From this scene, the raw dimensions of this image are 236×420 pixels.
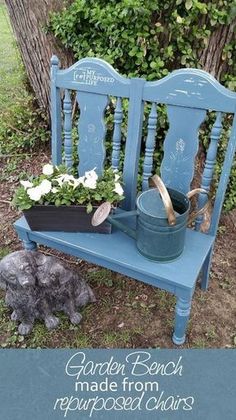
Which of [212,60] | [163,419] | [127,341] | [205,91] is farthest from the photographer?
[212,60]

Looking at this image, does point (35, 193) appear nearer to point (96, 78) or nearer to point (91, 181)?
point (91, 181)

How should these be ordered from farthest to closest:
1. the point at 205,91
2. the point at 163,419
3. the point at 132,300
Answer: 1. the point at 132,300
2. the point at 205,91
3. the point at 163,419

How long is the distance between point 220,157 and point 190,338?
142 centimetres

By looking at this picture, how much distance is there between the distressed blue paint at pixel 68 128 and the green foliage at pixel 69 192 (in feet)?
1.00

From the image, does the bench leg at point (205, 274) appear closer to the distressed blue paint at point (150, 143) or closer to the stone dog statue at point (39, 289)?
the distressed blue paint at point (150, 143)

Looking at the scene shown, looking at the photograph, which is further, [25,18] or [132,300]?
[25,18]

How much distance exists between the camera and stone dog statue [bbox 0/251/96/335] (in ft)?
6.95

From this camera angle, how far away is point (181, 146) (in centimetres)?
211

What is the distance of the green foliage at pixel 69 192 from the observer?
6.98 feet

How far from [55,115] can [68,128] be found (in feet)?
0.35

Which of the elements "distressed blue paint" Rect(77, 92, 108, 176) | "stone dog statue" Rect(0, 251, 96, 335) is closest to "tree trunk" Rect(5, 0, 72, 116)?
"distressed blue paint" Rect(77, 92, 108, 176)

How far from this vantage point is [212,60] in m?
2.72

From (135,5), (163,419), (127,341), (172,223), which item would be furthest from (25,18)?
(163,419)

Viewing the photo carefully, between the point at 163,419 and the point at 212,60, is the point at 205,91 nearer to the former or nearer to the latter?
the point at 212,60
